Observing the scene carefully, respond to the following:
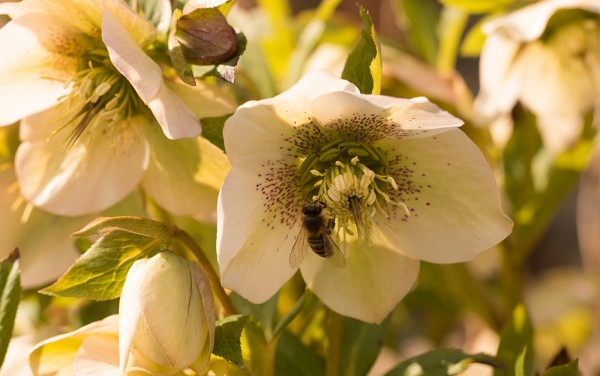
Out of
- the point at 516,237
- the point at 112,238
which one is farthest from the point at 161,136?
the point at 516,237

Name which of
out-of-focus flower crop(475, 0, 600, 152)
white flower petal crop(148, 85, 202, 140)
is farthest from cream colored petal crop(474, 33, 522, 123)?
white flower petal crop(148, 85, 202, 140)

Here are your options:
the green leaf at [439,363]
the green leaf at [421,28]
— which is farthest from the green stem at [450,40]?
the green leaf at [439,363]

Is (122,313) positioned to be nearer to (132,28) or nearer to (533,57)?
(132,28)

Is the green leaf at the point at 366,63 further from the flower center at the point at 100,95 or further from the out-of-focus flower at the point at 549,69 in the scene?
the out-of-focus flower at the point at 549,69

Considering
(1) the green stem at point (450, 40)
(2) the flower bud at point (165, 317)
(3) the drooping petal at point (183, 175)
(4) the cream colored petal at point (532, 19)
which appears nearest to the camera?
(2) the flower bud at point (165, 317)

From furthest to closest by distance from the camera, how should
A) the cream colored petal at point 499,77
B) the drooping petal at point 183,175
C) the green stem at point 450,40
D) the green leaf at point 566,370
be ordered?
the green stem at point 450,40 < the cream colored petal at point 499,77 < the drooping petal at point 183,175 < the green leaf at point 566,370
